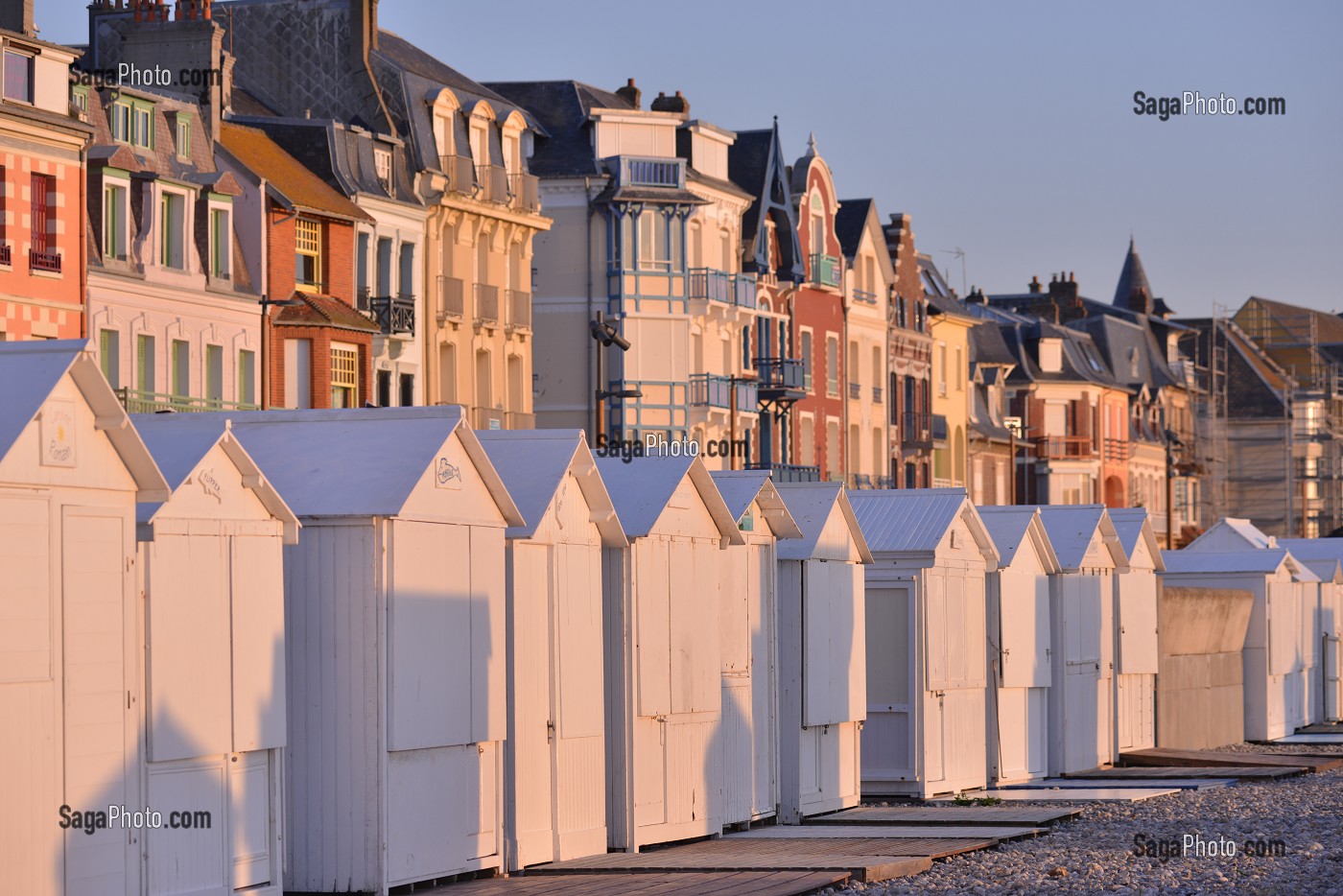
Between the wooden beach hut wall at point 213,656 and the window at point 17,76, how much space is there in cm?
2526

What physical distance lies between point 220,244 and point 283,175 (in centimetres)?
351

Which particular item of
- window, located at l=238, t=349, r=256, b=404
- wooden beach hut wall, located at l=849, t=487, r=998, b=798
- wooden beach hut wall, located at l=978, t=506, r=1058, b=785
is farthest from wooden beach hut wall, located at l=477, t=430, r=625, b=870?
window, located at l=238, t=349, r=256, b=404

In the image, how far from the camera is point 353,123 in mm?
56469

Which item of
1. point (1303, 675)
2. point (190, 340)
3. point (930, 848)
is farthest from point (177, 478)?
point (1303, 675)

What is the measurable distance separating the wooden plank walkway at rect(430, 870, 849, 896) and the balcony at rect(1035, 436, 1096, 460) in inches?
3173

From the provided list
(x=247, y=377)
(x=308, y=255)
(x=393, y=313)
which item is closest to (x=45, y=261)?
(x=247, y=377)

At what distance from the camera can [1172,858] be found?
24.2 meters

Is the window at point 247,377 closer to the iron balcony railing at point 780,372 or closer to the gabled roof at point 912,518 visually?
the gabled roof at point 912,518

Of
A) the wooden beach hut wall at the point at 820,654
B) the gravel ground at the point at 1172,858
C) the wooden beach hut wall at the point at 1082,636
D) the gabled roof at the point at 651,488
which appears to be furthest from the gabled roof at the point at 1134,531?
the gabled roof at the point at 651,488

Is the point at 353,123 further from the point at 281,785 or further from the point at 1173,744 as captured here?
the point at 281,785

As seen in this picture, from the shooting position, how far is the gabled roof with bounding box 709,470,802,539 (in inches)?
994

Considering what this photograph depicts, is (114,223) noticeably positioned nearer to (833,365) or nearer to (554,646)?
(554,646)

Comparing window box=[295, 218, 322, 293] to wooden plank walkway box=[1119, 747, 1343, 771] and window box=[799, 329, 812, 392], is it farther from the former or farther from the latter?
window box=[799, 329, 812, 392]

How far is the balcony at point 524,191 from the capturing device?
6097cm
